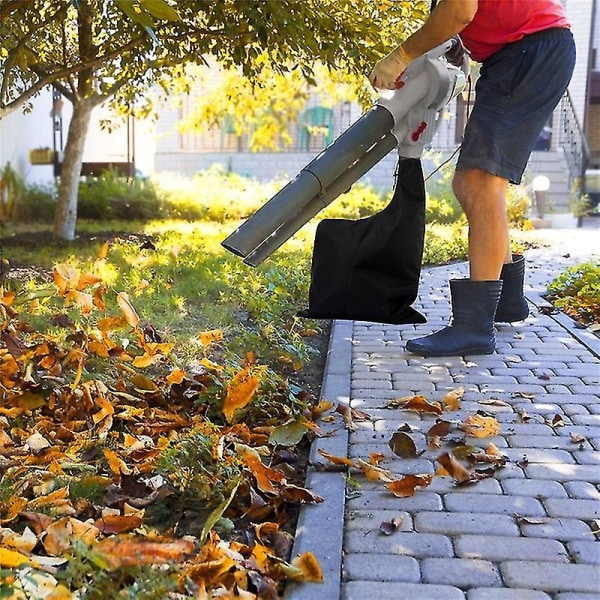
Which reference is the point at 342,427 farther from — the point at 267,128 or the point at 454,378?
the point at 267,128

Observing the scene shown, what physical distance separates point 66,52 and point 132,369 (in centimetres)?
391

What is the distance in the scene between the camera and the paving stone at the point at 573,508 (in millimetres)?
2275

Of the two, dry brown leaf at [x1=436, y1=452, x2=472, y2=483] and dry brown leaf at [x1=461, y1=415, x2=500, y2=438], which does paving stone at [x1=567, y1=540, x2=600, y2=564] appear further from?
dry brown leaf at [x1=461, y1=415, x2=500, y2=438]

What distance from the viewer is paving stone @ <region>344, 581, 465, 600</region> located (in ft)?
6.11

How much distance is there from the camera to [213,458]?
7.97 ft

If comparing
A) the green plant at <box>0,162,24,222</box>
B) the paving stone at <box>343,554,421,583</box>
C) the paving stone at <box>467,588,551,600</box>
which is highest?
the green plant at <box>0,162,24,222</box>

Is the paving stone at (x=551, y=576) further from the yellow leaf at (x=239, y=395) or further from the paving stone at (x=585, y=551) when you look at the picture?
the yellow leaf at (x=239, y=395)

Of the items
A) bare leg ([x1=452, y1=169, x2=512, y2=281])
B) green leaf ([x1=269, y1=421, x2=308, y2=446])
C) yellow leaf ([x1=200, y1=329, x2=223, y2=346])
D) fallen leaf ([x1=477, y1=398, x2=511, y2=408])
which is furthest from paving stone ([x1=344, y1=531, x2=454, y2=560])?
bare leg ([x1=452, y1=169, x2=512, y2=281])

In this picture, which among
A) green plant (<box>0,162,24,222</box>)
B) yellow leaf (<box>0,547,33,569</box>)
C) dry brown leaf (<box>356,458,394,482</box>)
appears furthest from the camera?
green plant (<box>0,162,24,222</box>)

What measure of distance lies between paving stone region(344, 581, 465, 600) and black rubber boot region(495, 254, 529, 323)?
266 centimetres

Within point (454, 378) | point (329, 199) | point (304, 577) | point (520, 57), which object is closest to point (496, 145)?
point (520, 57)

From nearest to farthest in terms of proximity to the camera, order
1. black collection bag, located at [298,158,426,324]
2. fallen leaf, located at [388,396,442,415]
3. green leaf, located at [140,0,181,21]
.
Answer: green leaf, located at [140,0,181,21] < fallen leaf, located at [388,396,442,415] < black collection bag, located at [298,158,426,324]

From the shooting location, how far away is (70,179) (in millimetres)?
8289

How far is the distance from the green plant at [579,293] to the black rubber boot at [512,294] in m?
0.54
